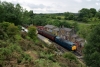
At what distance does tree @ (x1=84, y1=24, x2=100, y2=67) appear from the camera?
17.7 metres

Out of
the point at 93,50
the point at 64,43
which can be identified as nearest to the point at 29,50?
the point at 93,50

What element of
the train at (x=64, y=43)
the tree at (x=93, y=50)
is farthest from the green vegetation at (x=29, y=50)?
the train at (x=64, y=43)

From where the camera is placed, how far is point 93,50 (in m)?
18.7

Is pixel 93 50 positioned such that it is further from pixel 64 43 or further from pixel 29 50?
pixel 64 43

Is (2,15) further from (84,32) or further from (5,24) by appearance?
(84,32)

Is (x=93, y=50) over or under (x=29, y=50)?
under

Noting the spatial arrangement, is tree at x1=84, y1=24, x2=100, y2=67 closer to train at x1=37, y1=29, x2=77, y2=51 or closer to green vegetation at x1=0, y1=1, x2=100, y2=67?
green vegetation at x1=0, y1=1, x2=100, y2=67

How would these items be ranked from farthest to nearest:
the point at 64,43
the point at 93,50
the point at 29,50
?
the point at 64,43
the point at 93,50
the point at 29,50

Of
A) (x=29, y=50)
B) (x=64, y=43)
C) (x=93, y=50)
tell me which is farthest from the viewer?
(x=64, y=43)

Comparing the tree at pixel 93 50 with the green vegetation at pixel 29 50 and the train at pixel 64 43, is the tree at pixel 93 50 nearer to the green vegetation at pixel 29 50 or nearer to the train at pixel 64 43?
the green vegetation at pixel 29 50

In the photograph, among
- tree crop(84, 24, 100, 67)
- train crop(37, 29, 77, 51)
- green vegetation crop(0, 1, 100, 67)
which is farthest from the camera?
train crop(37, 29, 77, 51)

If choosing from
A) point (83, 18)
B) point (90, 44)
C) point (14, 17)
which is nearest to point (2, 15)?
point (14, 17)

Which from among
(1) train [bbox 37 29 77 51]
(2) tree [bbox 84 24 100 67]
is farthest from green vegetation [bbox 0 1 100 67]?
(1) train [bbox 37 29 77 51]

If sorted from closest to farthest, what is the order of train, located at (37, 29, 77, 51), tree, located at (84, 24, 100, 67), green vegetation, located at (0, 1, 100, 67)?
1. green vegetation, located at (0, 1, 100, 67)
2. tree, located at (84, 24, 100, 67)
3. train, located at (37, 29, 77, 51)
